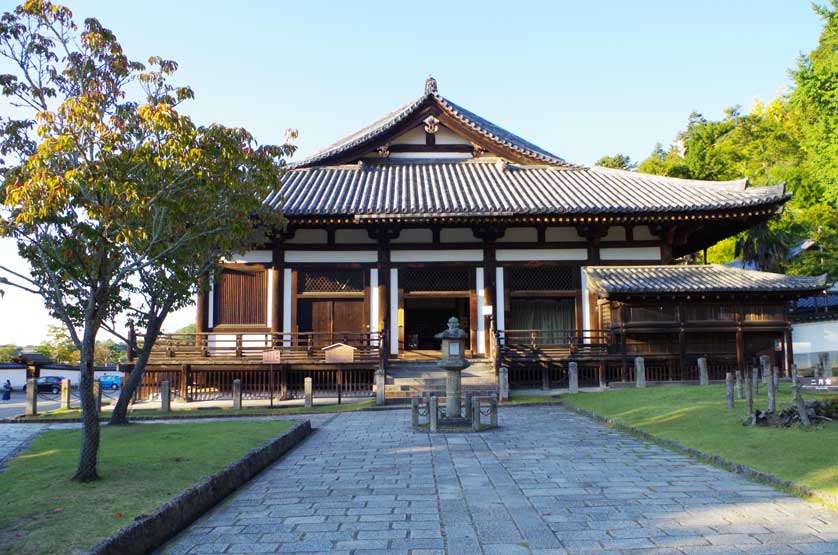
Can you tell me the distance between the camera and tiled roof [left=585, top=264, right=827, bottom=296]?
18.6 m

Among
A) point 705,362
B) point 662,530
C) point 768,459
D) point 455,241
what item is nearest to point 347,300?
point 455,241

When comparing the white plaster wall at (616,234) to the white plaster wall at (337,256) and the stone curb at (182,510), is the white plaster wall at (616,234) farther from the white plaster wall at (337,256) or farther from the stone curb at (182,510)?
the stone curb at (182,510)

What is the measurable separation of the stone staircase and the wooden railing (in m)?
1.07

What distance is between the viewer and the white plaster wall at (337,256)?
21.8 meters

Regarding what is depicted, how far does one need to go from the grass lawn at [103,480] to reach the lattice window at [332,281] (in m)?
10.2

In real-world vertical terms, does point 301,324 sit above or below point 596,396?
above

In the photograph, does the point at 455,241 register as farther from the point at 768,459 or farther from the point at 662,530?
the point at 662,530

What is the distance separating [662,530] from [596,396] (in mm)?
11519

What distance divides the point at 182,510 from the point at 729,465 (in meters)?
6.84

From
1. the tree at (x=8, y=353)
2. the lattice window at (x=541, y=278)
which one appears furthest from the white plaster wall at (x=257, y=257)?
the tree at (x=8, y=353)

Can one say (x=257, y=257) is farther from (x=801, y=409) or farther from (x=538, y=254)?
(x=801, y=409)

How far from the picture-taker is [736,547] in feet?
16.7

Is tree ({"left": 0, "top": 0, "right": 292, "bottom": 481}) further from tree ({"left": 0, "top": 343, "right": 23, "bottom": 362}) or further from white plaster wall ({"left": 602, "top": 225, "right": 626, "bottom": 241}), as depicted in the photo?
tree ({"left": 0, "top": 343, "right": 23, "bottom": 362})

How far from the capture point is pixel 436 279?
22234mm
